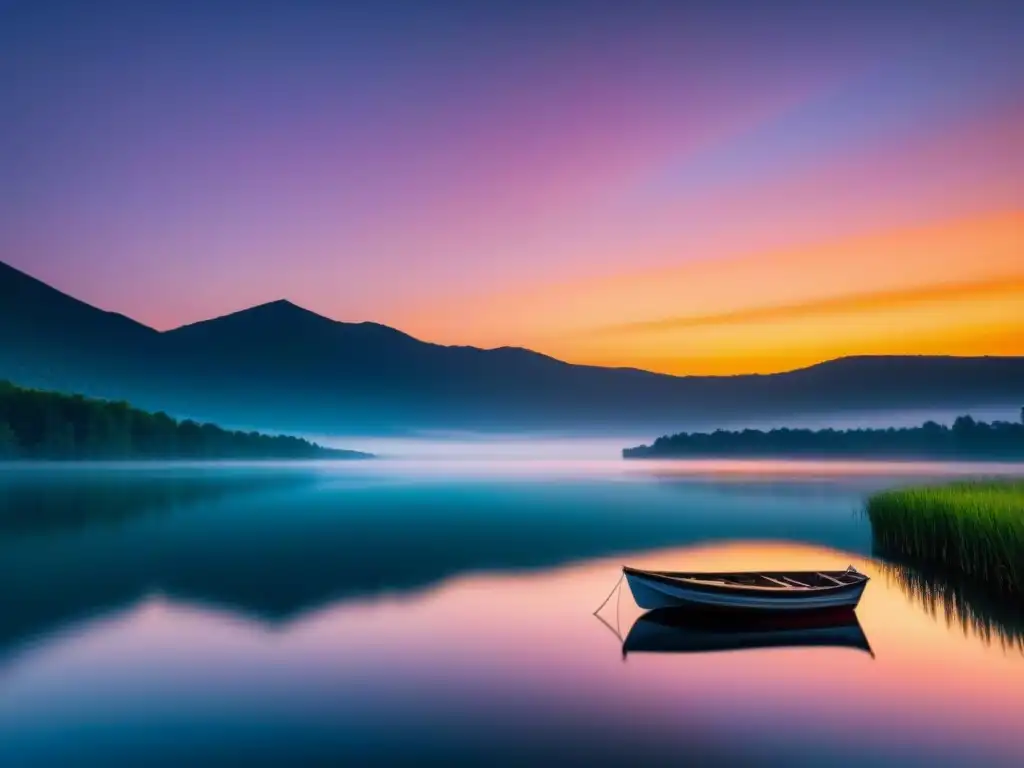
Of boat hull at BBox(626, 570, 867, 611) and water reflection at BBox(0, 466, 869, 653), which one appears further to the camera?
water reflection at BBox(0, 466, 869, 653)

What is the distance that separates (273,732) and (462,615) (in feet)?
42.3

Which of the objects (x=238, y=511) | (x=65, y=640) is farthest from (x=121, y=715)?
(x=238, y=511)

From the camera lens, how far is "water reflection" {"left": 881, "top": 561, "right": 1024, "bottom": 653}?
23.8m

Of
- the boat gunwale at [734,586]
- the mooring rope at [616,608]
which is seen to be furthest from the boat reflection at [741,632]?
the boat gunwale at [734,586]

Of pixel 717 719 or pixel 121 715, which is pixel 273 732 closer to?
pixel 121 715

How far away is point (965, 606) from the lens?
90.7ft

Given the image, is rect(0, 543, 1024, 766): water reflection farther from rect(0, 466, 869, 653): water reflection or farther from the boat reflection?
rect(0, 466, 869, 653): water reflection

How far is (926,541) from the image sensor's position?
37.2 meters

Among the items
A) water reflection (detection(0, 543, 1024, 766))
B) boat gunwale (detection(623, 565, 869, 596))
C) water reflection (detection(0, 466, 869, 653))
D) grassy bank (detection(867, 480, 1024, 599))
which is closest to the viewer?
water reflection (detection(0, 543, 1024, 766))

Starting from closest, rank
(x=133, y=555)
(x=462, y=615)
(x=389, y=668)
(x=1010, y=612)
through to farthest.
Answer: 1. (x=389, y=668)
2. (x=1010, y=612)
3. (x=462, y=615)
4. (x=133, y=555)

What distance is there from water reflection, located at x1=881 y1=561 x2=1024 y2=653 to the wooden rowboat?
14.5ft

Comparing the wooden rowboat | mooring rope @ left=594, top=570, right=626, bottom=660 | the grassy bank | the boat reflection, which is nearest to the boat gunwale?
the wooden rowboat

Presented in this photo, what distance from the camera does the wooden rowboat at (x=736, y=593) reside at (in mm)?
22141

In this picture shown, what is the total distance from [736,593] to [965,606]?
11348mm
